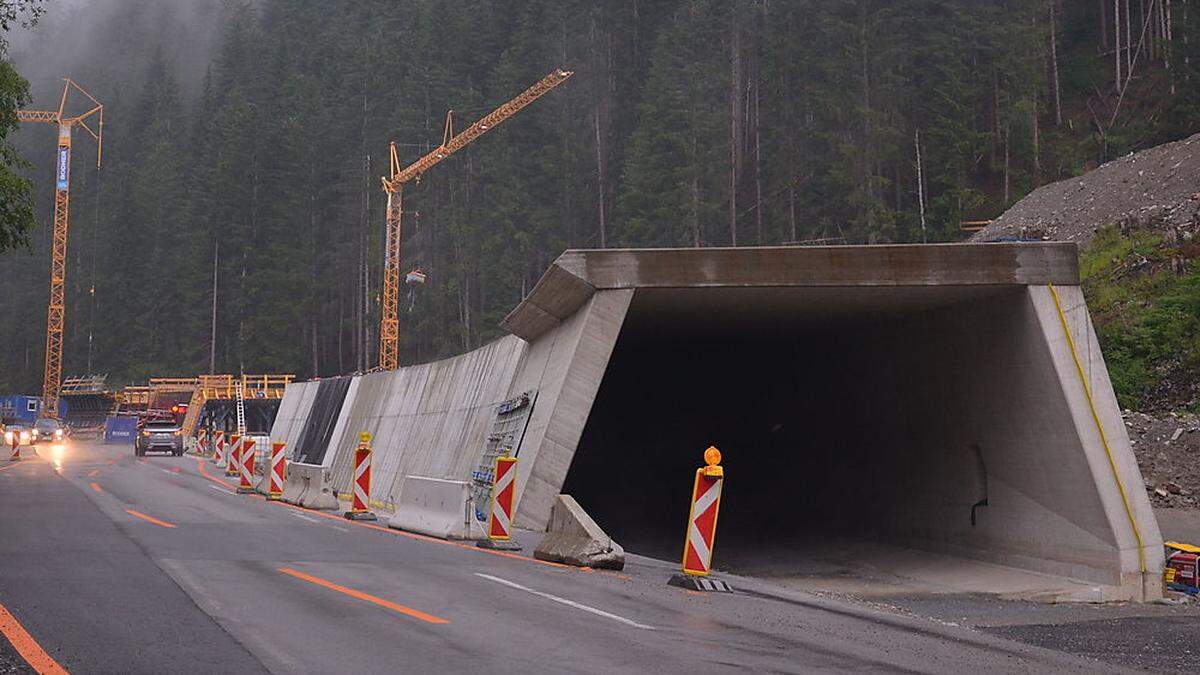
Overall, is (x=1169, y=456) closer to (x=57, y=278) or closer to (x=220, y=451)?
(x=220, y=451)

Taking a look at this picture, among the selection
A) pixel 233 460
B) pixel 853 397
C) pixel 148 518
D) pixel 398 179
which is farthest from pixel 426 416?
pixel 398 179

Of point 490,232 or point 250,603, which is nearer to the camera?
point 250,603

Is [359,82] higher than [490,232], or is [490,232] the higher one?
[359,82]

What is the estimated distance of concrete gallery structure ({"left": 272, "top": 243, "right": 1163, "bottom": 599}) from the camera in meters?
18.1

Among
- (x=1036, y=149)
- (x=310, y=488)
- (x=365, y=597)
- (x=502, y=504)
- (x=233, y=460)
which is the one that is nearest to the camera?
(x=365, y=597)

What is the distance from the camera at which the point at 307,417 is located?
47.5 m

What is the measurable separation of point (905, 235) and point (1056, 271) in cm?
5281

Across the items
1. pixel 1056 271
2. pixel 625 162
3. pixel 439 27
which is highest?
pixel 439 27

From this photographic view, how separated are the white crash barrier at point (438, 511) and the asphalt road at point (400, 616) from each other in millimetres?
1167

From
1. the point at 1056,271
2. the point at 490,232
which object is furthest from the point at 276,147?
the point at 1056,271

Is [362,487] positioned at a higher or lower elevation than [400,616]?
higher

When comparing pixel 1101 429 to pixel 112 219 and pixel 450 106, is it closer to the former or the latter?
pixel 450 106

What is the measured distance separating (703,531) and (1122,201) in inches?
1636

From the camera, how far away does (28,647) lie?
8.58 m
